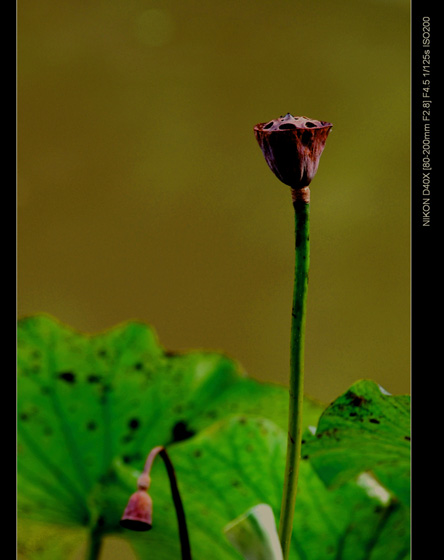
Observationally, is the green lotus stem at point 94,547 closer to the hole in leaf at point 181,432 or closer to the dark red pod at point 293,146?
the hole in leaf at point 181,432

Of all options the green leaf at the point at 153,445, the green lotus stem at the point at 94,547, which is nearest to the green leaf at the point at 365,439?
the green leaf at the point at 153,445

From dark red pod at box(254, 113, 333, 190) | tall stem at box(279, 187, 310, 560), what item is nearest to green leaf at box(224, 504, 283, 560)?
tall stem at box(279, 187, 310, 560)

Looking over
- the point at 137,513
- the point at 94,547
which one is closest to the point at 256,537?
the point at 137,513

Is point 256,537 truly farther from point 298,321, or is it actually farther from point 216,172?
point 216,172

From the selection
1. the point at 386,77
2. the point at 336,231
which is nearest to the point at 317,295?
the point at 336,231

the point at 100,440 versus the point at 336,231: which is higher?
the point at 336,231
